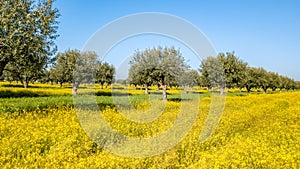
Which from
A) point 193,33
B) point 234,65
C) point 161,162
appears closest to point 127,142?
point 161,162

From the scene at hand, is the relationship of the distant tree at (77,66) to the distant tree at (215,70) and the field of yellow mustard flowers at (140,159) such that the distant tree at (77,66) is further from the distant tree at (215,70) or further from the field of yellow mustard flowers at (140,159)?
the field of yellow mustard flowers at (140,159)

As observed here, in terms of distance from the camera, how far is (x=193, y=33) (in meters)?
13.4

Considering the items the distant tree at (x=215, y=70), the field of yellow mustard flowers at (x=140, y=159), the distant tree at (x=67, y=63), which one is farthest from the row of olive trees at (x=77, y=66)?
the field of yellow mustard flowers at (x=140, y=159)

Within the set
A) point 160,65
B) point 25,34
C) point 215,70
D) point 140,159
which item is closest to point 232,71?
point 215,70

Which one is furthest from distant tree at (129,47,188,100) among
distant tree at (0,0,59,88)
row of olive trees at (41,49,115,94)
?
distant tree at (0,0,59,88)

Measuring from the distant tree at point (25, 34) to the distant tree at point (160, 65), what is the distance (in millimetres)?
14378

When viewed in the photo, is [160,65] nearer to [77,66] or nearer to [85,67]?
[85,67]

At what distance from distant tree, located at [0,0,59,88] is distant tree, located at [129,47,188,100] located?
14.4 m

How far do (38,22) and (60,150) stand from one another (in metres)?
13.4

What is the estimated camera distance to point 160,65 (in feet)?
109

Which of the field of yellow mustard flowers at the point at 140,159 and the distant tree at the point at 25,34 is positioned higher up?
the distant tree at the point at 25,34

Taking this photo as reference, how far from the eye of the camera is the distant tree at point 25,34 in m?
18.2

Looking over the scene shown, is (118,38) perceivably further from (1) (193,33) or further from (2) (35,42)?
(2) (35,42)

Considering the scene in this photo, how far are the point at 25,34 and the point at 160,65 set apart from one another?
683 inches
